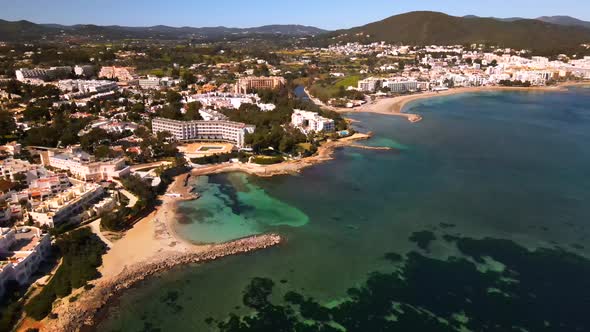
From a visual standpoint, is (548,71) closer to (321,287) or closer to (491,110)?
(491,110)

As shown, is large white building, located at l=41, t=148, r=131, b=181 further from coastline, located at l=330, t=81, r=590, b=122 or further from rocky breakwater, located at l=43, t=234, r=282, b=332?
coastline, located at l=330, t=81, r=590, b=122

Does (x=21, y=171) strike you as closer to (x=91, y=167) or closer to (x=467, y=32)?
(x=91, y=167)

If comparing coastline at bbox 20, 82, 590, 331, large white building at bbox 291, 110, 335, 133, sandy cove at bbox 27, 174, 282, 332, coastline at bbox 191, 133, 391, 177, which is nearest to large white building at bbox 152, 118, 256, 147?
coastline at bbox 191, 133, 391, 177

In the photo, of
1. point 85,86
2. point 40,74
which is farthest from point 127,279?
point 40,74

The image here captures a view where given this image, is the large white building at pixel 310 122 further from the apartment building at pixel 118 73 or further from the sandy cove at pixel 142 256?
the apartment building at pixel 118 73

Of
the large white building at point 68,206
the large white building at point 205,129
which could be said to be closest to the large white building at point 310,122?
the large white building at point 205,129

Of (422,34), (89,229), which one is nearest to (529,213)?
→ (89,229)

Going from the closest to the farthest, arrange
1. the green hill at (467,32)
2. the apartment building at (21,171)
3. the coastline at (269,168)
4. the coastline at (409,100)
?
1. the apartment building at (21,171)
2. the coastline at (269,168)
3. the coastline at (409,100)
4. the green hill at (467,32)
